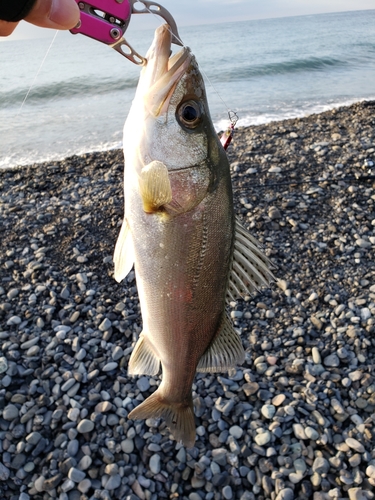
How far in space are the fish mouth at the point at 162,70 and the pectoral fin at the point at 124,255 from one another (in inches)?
24.6

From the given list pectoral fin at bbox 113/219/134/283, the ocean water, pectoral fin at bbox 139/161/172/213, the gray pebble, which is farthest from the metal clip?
the ocean water

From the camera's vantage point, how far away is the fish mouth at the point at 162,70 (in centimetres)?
186

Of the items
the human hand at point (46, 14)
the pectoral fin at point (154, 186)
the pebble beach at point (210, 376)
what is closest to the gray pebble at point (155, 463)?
the pebble beach at point (210, 376)

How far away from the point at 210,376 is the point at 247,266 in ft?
6.39

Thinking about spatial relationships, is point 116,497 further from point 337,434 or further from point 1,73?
point 1,73

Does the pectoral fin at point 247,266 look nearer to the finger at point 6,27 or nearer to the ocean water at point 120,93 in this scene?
the finger at point 6,27

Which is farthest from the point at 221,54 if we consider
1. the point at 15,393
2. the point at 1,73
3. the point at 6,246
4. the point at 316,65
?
the point at 15,393

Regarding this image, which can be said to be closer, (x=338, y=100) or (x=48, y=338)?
(x=48, y=338)

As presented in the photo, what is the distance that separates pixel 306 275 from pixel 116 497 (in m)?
3.13

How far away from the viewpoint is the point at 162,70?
74.3 inches

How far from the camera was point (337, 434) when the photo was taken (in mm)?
3291

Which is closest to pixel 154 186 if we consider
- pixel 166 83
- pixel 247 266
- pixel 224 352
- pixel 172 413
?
pixel 166 83

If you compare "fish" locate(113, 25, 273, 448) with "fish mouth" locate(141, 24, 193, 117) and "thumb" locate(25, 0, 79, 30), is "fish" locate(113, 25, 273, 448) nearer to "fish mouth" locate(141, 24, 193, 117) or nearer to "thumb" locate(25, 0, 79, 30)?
"fish mouth" locate(141, 24, 193, 117)

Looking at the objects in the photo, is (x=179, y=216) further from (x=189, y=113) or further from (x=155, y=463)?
(x=155, y=463)
